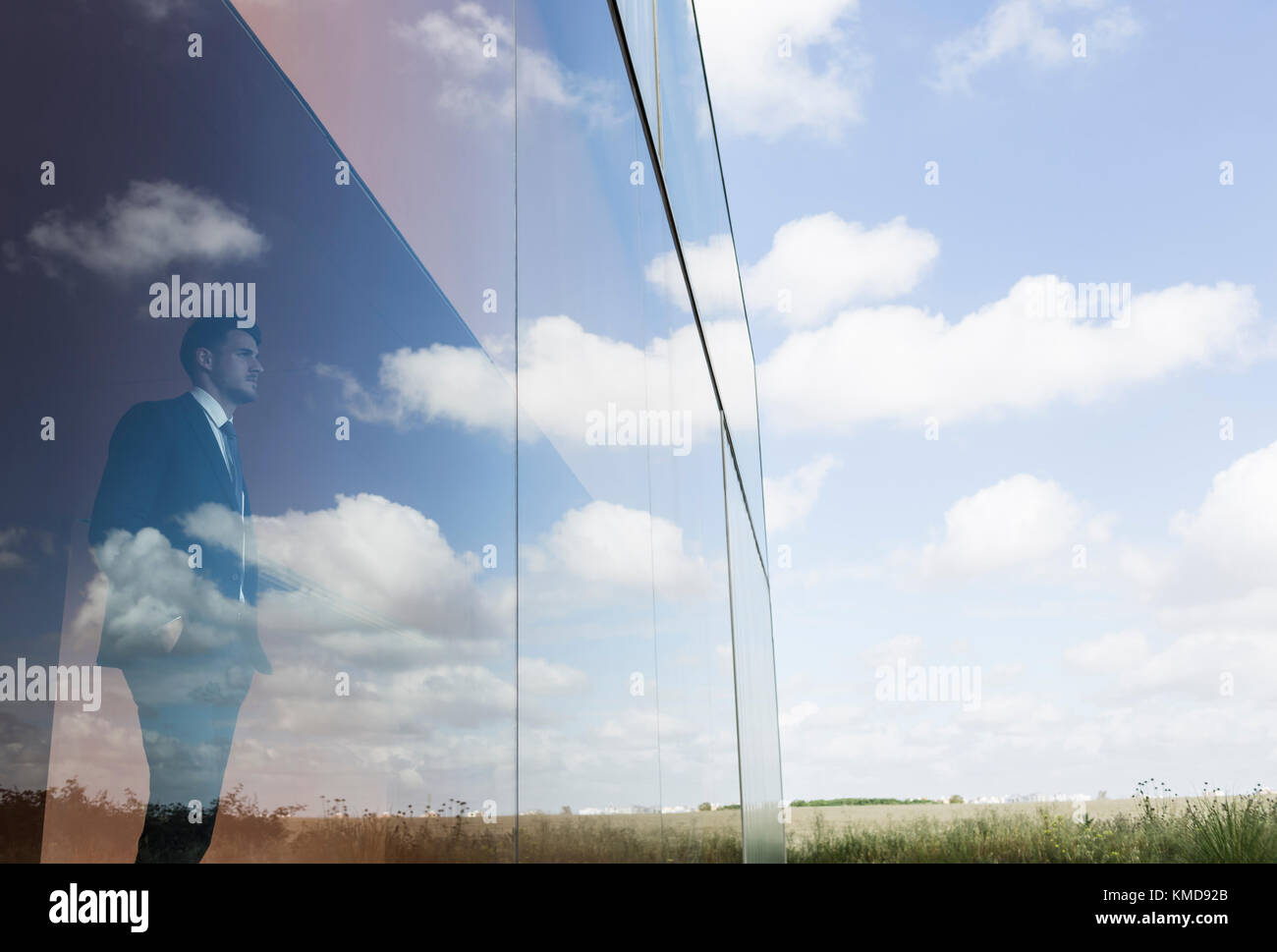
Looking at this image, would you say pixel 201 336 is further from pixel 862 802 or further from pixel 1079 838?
pixel 862 802

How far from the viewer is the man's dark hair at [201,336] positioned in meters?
1.16

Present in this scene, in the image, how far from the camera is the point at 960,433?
72.9ft

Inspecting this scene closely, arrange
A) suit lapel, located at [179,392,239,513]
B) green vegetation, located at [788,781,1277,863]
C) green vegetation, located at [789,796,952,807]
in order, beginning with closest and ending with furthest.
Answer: suit lapel, located at [179,392,239,513] → green vegetation, located at [788,781,1277,863] → green vegetation, located at [789,796,952,807]

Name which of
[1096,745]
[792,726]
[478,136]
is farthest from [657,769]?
[1096,745]

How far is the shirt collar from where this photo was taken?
117 centimetres

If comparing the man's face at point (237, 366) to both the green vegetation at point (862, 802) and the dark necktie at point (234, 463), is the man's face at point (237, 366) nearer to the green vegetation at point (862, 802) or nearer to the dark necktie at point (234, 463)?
the dark necktie at point (234, 463)

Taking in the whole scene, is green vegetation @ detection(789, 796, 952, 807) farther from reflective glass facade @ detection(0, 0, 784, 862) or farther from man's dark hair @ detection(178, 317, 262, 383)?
man's dark hair @ detection(178, 317, 262, 383)

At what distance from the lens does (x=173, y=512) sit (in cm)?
113

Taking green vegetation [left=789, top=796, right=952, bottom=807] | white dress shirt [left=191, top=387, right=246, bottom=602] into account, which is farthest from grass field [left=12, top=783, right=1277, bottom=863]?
green vegetation [left=789, top=796, right=952, bottom=807]

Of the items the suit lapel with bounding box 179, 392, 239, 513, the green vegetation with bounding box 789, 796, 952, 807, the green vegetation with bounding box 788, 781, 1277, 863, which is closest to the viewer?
the suit lapel with bounding box 179, 392, 239, 513

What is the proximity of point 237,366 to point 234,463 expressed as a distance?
13cm

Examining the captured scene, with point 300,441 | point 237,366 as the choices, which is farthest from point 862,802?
point 237,366

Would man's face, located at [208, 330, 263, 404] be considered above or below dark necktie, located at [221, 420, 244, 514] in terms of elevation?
above
